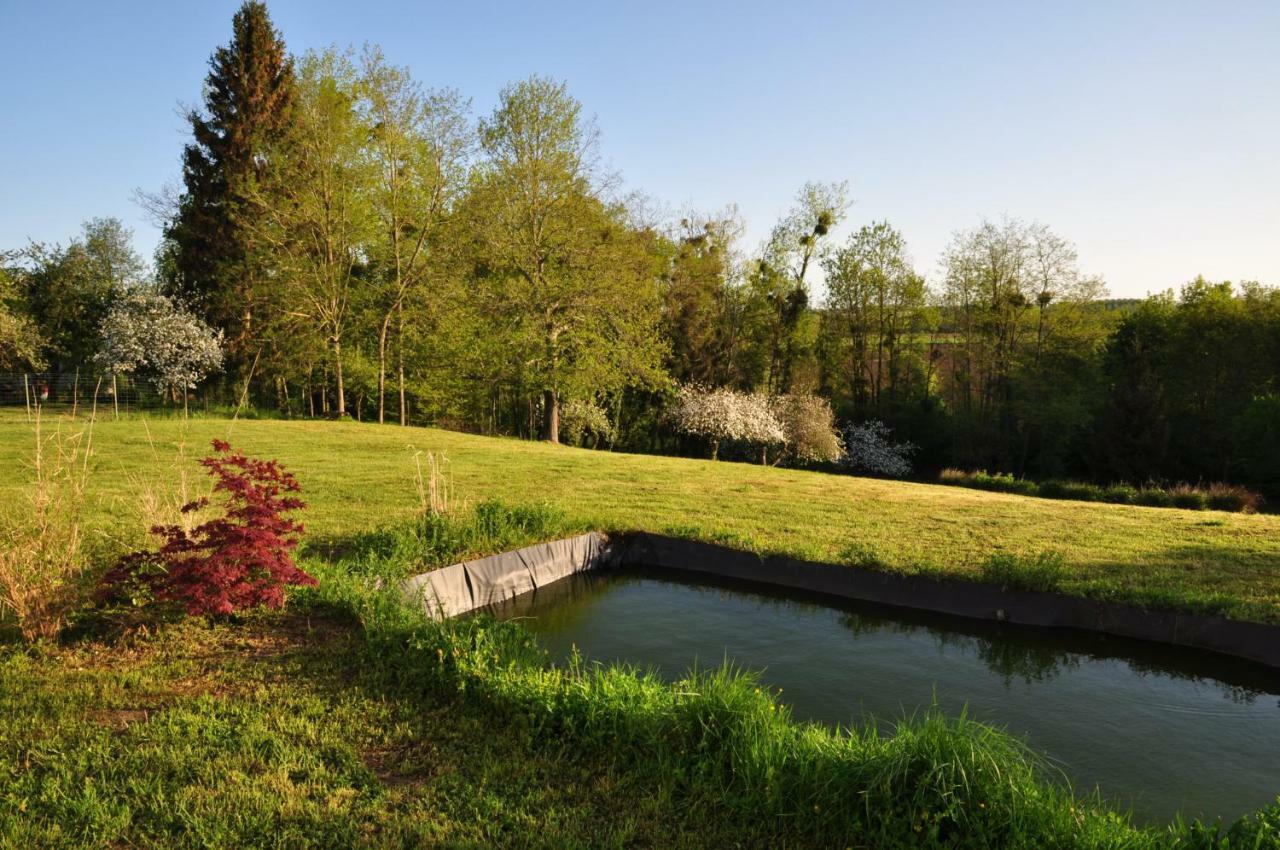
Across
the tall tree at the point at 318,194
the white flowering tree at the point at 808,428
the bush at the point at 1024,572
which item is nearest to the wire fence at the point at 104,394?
the tall tree at the point at 318,194

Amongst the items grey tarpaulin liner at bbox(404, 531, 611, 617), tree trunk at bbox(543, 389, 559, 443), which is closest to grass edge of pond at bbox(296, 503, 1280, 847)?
grey tarpaulin liner at bbox(404, 531, 611, 617)

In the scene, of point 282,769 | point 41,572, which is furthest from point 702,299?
point 282,769

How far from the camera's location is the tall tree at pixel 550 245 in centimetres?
1997

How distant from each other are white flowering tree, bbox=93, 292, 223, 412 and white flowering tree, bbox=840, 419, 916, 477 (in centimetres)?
2301

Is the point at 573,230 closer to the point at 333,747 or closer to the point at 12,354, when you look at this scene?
the point at 12,354

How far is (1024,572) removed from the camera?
655cm

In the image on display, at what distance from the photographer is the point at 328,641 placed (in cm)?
480

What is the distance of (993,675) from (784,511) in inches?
193

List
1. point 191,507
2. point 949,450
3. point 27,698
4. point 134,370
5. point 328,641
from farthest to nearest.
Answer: point 949,450
point 134,370
point 191,507
point 328,641
point 27,698

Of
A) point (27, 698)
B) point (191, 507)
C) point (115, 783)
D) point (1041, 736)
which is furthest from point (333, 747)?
point (1041, 736)

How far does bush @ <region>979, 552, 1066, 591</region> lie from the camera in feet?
21.2

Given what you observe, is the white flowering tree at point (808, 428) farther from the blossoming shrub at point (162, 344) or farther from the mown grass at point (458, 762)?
the mown grass at point (458, 762)

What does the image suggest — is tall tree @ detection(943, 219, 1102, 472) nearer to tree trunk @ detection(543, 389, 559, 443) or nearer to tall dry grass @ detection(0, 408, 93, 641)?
tree trunk @ detection(543, 389, 559, 443)

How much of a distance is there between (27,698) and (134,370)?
22.1m
